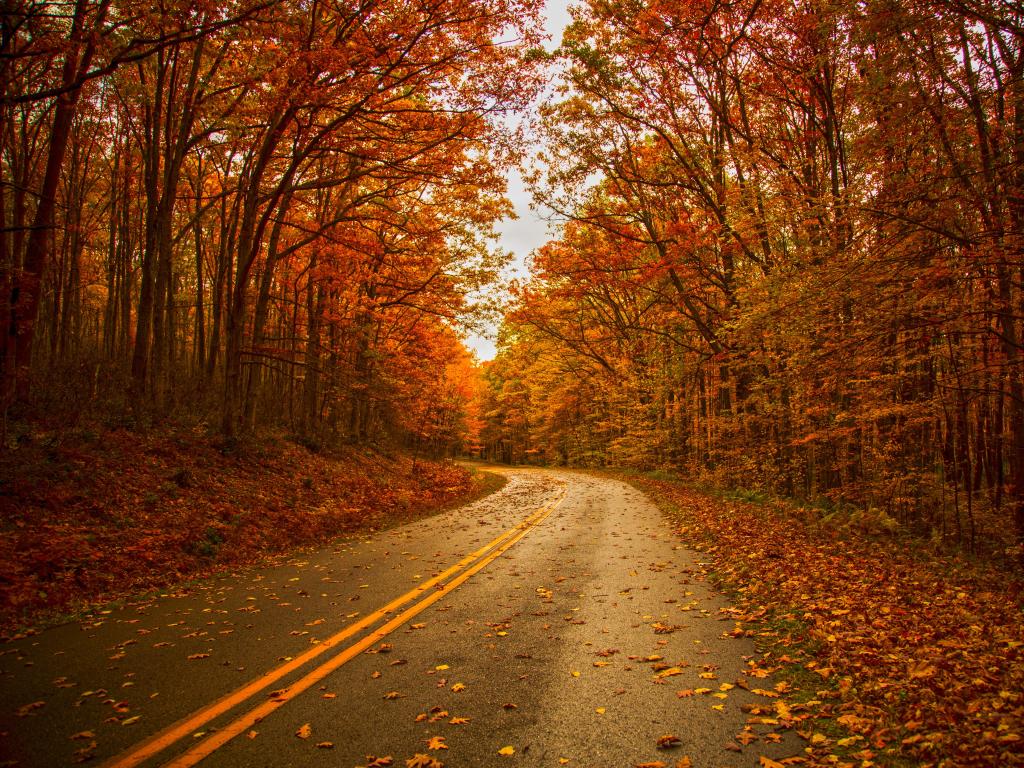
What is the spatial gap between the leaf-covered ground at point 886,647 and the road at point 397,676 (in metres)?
0.32

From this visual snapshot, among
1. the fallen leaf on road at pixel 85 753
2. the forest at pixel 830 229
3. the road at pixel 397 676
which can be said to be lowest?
the road at pixel 397 676

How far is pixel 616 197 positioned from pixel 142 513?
1669 centimetres

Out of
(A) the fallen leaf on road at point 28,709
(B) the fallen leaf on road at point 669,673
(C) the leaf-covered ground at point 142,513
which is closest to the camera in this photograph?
(A) the fallen leaf on road at point 28,709

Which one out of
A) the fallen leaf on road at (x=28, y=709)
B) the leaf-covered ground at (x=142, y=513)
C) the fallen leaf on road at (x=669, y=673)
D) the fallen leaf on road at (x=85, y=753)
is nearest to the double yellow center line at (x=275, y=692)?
the fallen leaf on road at (x=85, y=753)

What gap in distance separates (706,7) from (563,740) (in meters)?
11.5

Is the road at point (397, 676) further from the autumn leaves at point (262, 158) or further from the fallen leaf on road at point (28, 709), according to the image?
the autumn leaves at point (262, 158)

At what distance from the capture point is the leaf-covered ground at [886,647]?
120 inches

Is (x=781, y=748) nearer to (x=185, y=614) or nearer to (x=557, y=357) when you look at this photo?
(x=185, y=614)

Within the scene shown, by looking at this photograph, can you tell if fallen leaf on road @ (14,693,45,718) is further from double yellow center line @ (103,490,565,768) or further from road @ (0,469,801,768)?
double yellow center line @ (103,490,565,768)

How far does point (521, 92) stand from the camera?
1129 cm

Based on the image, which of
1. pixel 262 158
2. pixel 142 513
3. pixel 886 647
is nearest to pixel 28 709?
pixel 142 513

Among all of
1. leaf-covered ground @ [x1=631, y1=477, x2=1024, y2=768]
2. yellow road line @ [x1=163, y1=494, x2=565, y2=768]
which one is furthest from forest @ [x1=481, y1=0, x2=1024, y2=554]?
yellow road line @ [x1=163, y1=494, x2=565, y2=768]

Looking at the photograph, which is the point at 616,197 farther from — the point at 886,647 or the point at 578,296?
the point at 886,647

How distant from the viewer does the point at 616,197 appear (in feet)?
62.8
